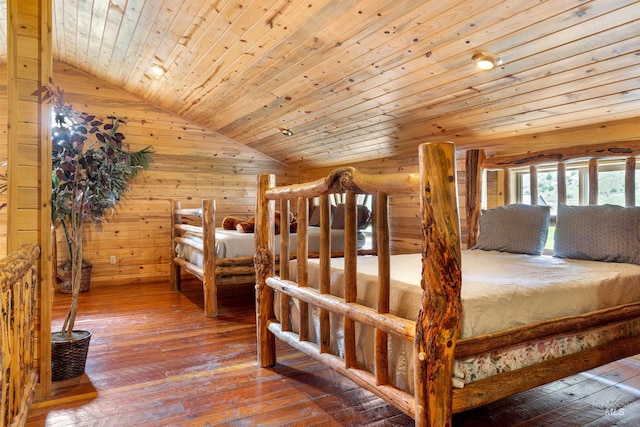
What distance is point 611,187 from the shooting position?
3.05m

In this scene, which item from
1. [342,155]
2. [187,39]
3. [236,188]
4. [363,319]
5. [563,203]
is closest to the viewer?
[363,319]

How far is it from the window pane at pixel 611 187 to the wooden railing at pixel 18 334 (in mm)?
3548

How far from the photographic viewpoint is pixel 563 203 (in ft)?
10.1

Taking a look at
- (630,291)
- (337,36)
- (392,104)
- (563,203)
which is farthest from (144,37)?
(630,291)

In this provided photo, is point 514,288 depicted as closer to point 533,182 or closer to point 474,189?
point 533,182

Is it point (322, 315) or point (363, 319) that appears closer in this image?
point (363, 319)

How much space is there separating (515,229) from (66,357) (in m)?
3.02

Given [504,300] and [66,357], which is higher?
[504,300]

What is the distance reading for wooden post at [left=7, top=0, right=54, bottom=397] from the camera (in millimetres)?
2119

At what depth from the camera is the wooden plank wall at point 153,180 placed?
17.2ft

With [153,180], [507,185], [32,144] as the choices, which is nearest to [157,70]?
[153,180]

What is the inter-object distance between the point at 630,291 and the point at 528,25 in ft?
4.74

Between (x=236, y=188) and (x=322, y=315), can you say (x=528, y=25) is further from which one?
(x=236, y=188)

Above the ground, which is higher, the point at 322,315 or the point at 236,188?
the point at 236,188
